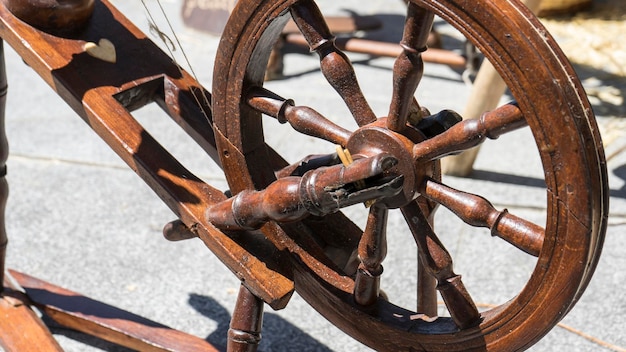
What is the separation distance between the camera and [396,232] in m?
2.65

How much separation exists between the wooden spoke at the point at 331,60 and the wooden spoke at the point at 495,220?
21cm

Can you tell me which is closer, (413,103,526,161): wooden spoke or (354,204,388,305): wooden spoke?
(413,103,526,161): wooden spoke

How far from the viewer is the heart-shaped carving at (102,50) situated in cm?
178

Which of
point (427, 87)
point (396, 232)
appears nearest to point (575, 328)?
point (396, 232)

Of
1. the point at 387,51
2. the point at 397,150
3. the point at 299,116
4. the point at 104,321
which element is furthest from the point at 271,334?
the point at 387,51

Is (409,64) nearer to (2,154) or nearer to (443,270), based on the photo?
(443,270)

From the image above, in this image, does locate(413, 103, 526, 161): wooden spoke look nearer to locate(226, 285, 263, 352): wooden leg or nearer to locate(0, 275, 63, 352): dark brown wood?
locate(226, 285, 263, 352): wooden leg

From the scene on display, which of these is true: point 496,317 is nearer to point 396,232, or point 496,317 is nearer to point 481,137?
point 481,137

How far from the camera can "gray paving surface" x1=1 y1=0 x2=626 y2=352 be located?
88.3 inches

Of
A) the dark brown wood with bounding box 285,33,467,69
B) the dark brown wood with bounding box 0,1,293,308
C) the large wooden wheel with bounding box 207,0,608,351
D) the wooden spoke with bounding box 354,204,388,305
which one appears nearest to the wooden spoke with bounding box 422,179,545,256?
the large wooden wheel with bounding box 207,0,608,351

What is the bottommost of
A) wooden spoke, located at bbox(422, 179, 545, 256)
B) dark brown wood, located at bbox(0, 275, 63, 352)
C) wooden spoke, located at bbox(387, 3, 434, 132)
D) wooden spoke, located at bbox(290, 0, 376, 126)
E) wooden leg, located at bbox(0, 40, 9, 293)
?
wooden spoke, located at bbox(422, 179, 545, 256)

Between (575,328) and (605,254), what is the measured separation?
38cm

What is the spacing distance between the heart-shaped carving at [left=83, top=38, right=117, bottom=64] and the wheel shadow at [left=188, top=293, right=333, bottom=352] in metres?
0.73

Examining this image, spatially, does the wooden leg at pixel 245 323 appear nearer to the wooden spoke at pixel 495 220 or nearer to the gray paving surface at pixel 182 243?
the wooden spoke at pixel 495 220
